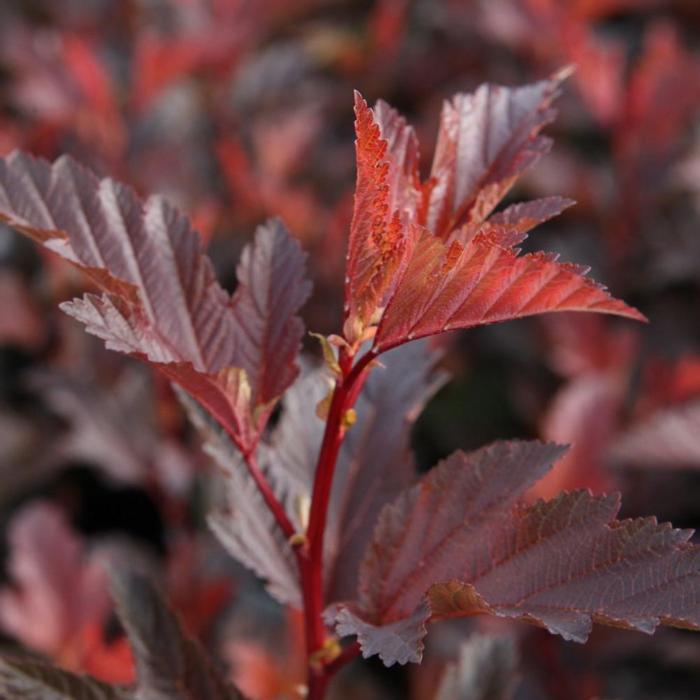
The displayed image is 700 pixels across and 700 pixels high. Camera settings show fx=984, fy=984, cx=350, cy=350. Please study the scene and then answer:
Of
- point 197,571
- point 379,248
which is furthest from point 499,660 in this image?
point 197,571

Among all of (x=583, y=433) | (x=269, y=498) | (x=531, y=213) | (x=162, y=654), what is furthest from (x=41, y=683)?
(x=583, y=433)

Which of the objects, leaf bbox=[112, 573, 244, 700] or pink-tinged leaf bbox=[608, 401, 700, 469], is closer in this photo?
leaf bbox=[112, 573, 244, 700]

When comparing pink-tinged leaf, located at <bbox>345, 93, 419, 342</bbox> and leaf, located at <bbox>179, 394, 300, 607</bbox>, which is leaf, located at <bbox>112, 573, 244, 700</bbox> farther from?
pink-tinged leaf, located at <bbox>345, 93, 419, 342</bbox>

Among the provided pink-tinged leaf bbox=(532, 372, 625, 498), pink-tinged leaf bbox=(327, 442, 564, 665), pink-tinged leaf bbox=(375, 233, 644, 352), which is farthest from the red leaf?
pink-tinged leaf bbox=(532, 372, 625, 498)

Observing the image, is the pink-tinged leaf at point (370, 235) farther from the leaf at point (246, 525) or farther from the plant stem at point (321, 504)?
the leaf at point (246, 525)

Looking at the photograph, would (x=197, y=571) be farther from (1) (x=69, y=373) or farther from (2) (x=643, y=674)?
(2) (x=643, y=674)

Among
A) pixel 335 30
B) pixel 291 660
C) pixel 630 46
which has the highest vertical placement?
pixel 335 30
